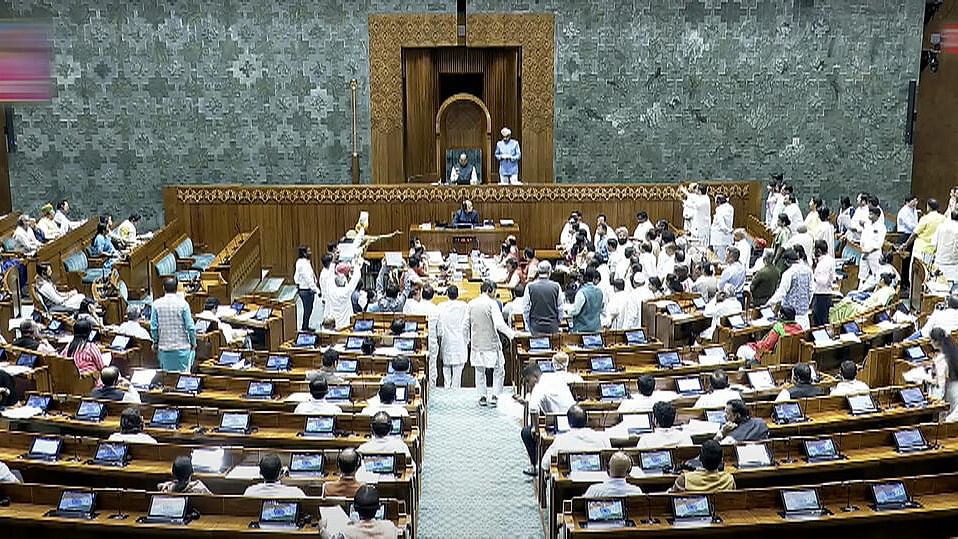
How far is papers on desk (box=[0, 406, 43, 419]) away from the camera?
323 inches

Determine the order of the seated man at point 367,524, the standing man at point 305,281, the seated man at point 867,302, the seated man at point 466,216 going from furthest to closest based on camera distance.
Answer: the seated man at point 466,216 → the standing man at point 305,281 → the seated man at point 867,302 → the seated man at point 367,524

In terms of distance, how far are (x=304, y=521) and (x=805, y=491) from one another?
3173 millimetres

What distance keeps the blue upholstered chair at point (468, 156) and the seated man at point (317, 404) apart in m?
11.3

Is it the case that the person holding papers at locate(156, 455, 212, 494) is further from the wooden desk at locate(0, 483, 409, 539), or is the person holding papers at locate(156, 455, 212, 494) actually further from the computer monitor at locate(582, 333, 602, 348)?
the computer monitor at locate(582, 333, 602, 348)

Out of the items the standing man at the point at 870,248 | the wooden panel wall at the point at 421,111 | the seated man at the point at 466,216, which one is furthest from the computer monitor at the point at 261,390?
the wooden panel wall at the point at 421,111

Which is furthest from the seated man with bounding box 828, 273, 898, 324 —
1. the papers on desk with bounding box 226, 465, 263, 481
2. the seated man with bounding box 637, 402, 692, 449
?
the papers on desk with bounding box 226, 465, 263, 481

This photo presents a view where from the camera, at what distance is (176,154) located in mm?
18516

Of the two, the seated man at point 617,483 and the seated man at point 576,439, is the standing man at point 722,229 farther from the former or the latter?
the seated man at point 617,483

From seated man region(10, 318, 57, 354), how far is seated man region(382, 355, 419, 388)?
3.44 meters

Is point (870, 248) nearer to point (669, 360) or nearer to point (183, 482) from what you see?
point (669, 360)

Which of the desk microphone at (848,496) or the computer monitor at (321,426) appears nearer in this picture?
the desk microphone at (848,496)

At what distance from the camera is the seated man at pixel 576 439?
24.4ft

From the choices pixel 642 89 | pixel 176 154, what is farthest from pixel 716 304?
pixel 176 154

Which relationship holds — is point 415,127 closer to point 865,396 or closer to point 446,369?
point 446,369
